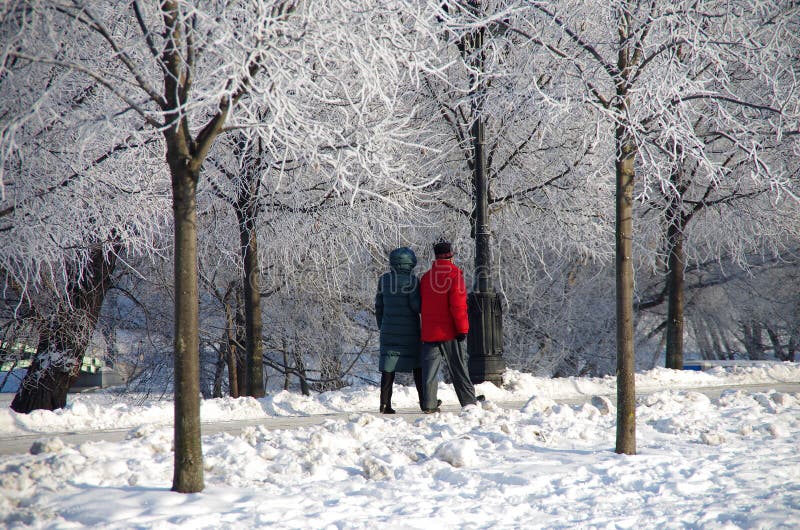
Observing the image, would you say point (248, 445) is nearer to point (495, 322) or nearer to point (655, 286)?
point (495, 322)

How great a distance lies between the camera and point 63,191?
24.7ft

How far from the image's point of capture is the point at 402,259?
8.66 m

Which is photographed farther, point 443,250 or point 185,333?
point 443,250

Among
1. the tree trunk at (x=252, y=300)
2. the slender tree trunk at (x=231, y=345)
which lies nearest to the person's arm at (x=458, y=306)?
the tree trunk at (x=252, y=300)

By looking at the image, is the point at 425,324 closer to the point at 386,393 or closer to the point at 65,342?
the point at 386,393

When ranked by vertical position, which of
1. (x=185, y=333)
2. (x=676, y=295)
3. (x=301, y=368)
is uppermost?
(x=676, y=295)

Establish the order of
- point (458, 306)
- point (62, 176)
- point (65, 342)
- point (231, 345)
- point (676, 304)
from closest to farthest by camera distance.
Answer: point (62, 176)
point (458, 306)
point (65, 342)
point (676, 304)
point (231, 345)

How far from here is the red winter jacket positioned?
27.2 ft

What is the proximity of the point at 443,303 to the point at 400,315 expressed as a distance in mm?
601

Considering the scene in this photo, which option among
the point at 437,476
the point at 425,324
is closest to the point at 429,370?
the point at 425,324

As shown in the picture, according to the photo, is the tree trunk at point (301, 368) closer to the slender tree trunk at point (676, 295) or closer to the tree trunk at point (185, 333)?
the slender tree trunk at point (676, 295)

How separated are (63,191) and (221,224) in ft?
13.5

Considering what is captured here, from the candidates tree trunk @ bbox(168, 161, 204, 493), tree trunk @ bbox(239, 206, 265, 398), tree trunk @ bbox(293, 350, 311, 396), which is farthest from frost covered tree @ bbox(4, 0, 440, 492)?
tree trunk @ bbox(293, 350, 311, 396)

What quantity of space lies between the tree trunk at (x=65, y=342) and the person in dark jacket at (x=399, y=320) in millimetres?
4762
